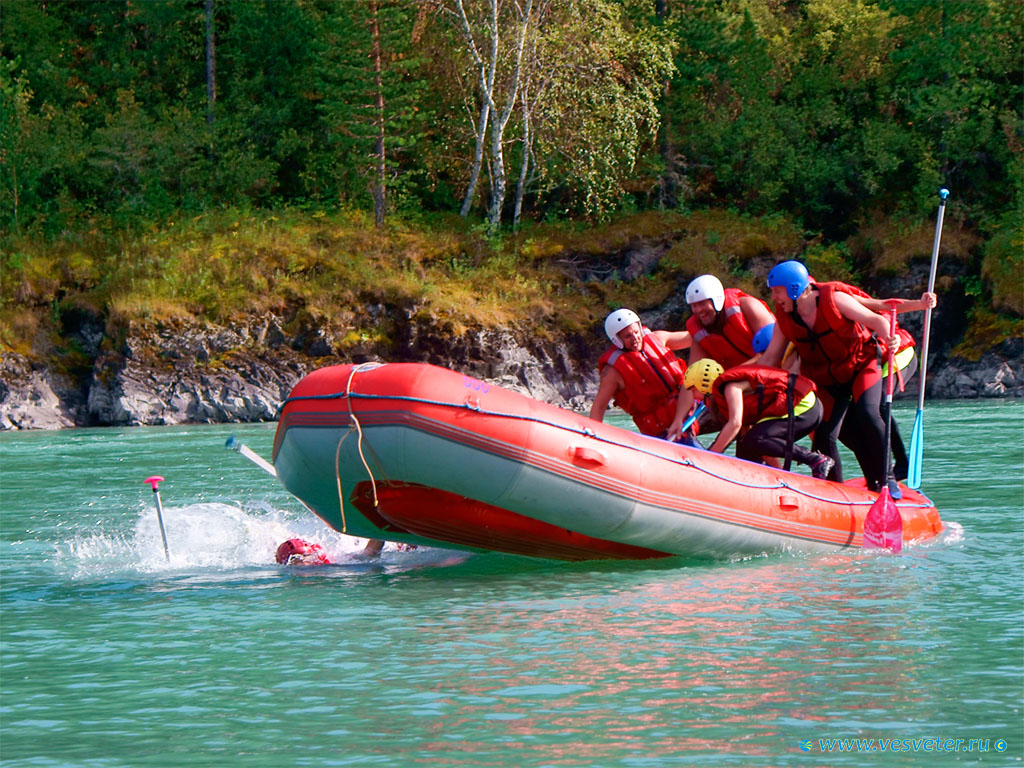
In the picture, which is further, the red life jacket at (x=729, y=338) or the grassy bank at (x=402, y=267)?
the grassy bank at (x=402, y=267)

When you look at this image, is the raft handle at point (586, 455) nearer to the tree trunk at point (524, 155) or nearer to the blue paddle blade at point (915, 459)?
the blue paddle blade at point (915, 459)

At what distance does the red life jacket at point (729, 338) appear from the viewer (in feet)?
26.6

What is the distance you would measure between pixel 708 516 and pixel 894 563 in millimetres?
1114

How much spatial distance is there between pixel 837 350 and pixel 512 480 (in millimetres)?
2437

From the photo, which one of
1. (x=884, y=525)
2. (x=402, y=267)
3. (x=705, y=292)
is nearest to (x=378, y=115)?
(x=402, y=267)

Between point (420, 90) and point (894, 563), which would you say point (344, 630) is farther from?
point (420, 90)

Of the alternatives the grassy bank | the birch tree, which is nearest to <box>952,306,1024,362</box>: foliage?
the grassy bank

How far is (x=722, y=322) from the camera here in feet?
26.8

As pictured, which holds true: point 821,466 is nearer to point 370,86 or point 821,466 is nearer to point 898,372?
point 898,372

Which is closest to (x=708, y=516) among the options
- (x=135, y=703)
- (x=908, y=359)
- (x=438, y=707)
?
(x=908, y=359)

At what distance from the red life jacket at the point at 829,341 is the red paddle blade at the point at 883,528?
82 centimetres

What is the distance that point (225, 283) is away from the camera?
23.9 meters

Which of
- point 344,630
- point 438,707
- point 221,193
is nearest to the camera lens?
point 438,707

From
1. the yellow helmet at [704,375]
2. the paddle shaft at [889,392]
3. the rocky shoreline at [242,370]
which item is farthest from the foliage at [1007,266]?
the yellow helmet at [704,375]
